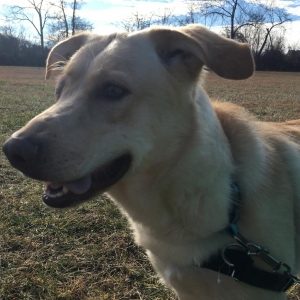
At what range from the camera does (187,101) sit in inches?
104

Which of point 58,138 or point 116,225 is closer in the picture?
point 58,138

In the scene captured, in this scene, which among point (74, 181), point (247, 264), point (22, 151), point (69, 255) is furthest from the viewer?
point (69, 255)

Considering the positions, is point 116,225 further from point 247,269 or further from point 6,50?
point 6,50

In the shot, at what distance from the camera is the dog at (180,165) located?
2.46 m

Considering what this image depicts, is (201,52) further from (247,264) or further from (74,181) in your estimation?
(247,264)

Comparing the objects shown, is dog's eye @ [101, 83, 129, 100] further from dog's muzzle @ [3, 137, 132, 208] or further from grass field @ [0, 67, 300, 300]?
grass field @ [0, 67, 300, 300]

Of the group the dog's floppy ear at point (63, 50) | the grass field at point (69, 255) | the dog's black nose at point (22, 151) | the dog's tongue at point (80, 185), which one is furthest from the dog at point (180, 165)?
the grass field at point (69, 255)

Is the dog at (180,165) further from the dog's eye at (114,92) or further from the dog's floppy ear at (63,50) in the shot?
the dog's floppy ear at (63,50)

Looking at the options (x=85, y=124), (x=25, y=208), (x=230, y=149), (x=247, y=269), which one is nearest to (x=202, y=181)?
(x=230, y=149)

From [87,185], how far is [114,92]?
54 centimetres

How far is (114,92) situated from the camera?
101 inches

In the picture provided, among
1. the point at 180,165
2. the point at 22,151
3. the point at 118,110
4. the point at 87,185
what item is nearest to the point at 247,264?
the point at 180,165

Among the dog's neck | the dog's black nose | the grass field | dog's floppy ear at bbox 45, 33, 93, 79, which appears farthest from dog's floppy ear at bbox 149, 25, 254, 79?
the dog's black nose

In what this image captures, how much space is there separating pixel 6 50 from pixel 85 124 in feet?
185
